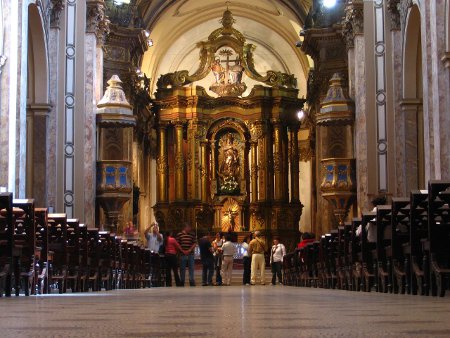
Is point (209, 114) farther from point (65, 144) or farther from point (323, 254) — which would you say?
point (323, 254)

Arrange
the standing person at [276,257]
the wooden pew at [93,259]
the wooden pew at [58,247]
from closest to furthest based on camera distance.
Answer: the wooden pew at [58,247], the wooden pew at [93,259], the standing person at [276,257]

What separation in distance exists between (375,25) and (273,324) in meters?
17.3

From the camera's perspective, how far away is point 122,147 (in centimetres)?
2519

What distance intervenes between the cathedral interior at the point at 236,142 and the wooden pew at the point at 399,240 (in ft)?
0.07

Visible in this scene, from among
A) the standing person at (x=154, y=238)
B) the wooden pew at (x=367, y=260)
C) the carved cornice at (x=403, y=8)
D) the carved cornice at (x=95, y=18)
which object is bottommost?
the wooden pew at (x=367, y=260)

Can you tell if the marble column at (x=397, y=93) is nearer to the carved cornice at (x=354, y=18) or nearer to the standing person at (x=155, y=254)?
the carved cornice at (x=354, y=18)

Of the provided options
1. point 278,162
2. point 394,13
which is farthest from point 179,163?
point 394,13

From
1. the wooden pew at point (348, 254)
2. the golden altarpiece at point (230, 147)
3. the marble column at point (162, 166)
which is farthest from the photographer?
the marble column at point (162, 166)

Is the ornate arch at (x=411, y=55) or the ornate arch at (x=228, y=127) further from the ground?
the ornate arch at (x=228, y=127)

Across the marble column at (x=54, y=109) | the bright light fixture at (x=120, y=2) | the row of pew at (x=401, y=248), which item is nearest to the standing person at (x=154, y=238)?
the marble column at (x=54, y=109)

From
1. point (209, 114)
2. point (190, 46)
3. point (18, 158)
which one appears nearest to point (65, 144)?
point (18, 158)

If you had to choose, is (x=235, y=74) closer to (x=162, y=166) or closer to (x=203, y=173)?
(x=203, y=173)

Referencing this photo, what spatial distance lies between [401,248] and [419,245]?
0.70m

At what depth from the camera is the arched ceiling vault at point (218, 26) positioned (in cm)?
3497
